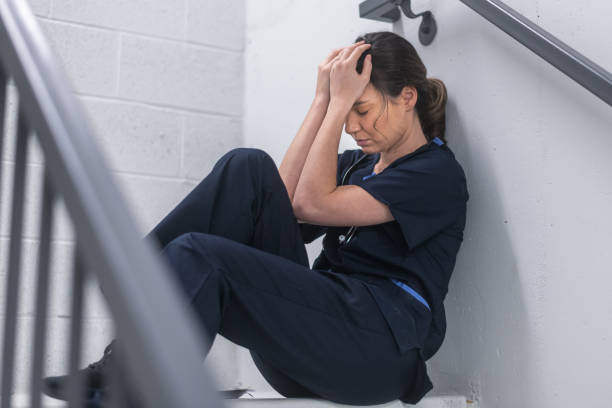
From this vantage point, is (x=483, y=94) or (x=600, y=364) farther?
(x=483, y=94)

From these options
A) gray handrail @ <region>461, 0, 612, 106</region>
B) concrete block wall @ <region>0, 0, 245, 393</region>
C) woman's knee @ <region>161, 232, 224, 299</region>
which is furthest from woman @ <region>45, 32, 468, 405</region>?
concrete block wall @ <region>0, 0, 245, 393</region>

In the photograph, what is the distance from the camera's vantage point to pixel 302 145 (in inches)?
58.8

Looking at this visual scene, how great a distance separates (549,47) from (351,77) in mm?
406

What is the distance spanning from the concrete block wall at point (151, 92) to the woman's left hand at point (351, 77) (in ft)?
3.04

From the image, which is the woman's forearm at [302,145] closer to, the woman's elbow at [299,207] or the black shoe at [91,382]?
the woman's elbow at [299,207]

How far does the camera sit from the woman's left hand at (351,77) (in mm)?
1346

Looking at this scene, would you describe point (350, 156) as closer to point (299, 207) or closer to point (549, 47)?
point (299, 207)

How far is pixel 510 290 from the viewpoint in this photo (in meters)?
1.24

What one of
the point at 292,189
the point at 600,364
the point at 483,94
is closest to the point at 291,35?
the point at 292,189

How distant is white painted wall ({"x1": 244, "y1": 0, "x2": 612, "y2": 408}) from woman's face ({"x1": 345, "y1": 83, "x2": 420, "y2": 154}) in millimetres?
114

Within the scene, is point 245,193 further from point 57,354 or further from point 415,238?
point 57,354

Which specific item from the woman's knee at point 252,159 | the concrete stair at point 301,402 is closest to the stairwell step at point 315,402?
the concrete stair at point 301,402

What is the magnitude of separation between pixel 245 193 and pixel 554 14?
643 mm

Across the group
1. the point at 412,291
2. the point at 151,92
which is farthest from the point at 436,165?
the point at 151,92
